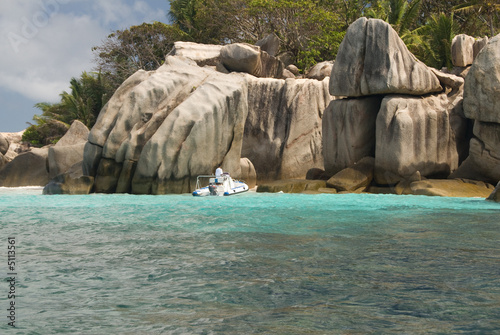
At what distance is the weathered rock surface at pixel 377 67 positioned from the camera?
731 inches

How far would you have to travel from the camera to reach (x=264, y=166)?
77.8 feet

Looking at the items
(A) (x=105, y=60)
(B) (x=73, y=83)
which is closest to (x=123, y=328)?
(A) (x=105, y=60)

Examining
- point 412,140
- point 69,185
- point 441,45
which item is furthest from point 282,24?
point 69,185

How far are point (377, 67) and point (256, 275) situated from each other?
15.1 m

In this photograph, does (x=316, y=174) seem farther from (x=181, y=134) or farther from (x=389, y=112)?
(x=181, y=134)

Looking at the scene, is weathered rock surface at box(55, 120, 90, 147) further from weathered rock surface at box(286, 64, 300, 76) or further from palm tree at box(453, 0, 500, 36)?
palm tree at box(453, 0, 500, 36)

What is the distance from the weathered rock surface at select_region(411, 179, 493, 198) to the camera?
52.7ft

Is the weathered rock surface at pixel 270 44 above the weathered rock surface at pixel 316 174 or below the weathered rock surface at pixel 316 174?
above

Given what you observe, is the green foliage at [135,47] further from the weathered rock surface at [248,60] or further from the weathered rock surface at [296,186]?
the weathered rock surface at [296,186]

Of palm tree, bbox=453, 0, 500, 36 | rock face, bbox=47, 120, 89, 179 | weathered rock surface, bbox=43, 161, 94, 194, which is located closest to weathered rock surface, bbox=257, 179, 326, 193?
weathered rock surface, bbox=43, 161, 94, 194

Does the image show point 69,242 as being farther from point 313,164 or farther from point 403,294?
point 313,164

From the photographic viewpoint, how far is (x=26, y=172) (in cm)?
2469

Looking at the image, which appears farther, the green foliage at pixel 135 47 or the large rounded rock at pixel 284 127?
the green foliage at pixel 135 47

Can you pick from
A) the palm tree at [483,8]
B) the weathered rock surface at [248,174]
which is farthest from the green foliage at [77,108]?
the palm tree at [483,8]
